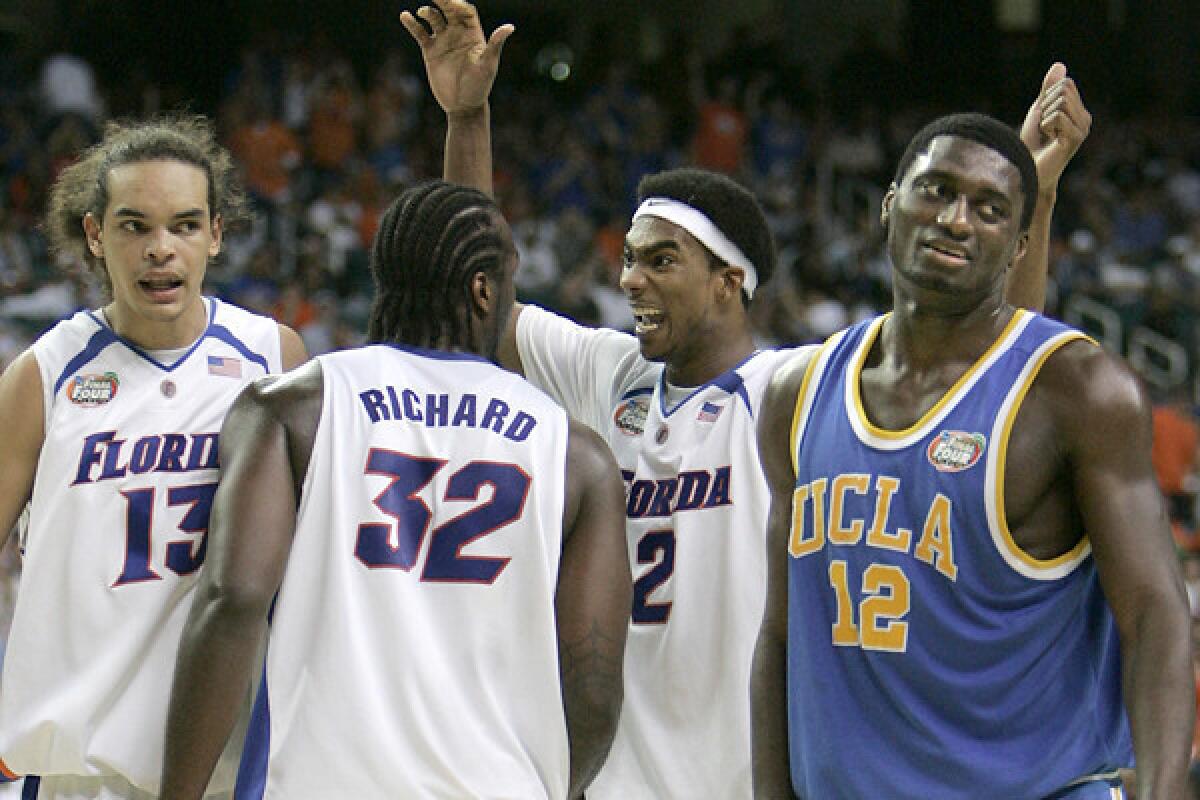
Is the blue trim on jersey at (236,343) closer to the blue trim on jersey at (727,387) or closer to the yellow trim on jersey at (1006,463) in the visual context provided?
the blue trim on jersey at (727,387)

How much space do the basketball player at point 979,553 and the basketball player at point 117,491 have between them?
1415mm

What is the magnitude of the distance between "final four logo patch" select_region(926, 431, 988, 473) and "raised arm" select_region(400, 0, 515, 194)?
6.15ft

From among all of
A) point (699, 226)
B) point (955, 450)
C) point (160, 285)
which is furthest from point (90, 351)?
point (955, 450)

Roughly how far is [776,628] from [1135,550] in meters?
0.77

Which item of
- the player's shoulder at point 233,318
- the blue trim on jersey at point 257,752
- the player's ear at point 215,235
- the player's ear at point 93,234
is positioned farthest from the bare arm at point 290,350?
the blue trim on jersey at point 257,752

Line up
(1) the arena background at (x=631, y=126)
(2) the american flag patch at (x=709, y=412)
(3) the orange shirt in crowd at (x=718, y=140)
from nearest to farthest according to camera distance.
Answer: (2) the american flag patch at (x=709, y=412) → (1) the arena background at (x=631, y=126) → (3) the orange shirt in crowd at (x=718, y=140)

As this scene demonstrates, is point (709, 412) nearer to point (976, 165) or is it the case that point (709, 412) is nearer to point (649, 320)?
point (649, 320)

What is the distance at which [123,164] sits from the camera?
161 inches

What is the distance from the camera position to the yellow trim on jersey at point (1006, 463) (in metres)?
3.12

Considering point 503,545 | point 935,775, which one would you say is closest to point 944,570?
point 935,775

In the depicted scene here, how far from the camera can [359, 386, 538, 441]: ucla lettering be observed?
3.41 m

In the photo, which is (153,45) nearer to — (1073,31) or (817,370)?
(1073,31)

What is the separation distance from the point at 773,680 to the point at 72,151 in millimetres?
11355

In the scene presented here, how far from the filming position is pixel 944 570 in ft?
10.3
